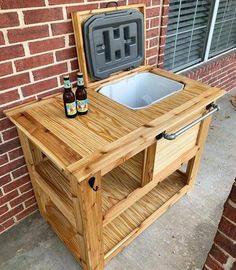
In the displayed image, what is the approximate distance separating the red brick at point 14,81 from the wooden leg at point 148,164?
2.46 ft

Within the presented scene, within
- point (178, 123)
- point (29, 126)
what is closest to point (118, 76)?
point (178, 123)

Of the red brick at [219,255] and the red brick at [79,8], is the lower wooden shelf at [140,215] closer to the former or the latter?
the red brick at [219,255]

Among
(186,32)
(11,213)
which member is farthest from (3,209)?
(186,32)

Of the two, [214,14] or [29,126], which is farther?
[214,14]

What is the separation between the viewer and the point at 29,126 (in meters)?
1.18

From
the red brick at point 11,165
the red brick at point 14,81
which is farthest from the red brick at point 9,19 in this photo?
the red brick at point 11,165

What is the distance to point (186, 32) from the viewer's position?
2.58 m

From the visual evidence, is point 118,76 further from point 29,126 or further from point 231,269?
point 231,269

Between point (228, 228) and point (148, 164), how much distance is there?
49 centimetres

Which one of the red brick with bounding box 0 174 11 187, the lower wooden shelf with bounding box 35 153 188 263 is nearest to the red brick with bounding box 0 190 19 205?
the red brick with bounding box 0 174 11 187

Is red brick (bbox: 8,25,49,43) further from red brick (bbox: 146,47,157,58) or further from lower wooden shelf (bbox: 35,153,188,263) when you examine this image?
red brick (bbox: 146,47,157,58)

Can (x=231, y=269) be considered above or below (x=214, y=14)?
below

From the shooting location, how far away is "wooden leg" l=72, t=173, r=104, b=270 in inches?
40.4

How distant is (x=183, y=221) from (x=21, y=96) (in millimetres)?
1380
